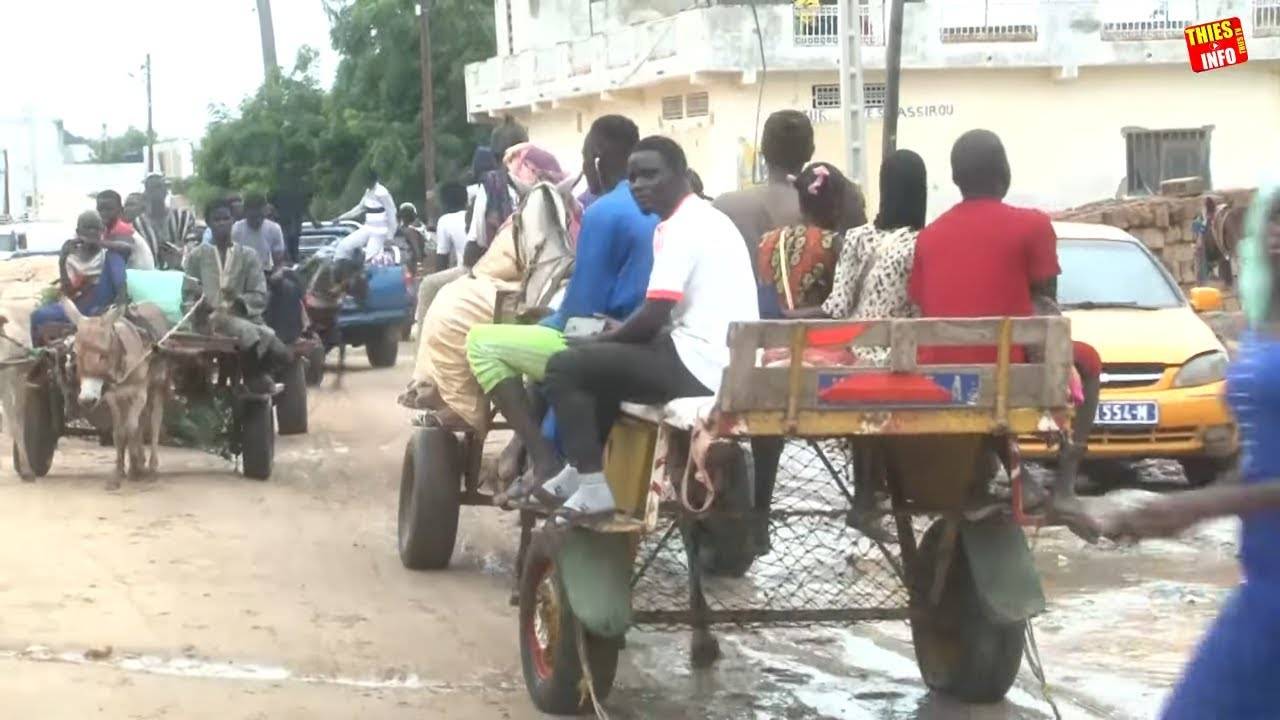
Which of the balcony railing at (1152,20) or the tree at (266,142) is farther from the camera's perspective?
the tree at (266,142)

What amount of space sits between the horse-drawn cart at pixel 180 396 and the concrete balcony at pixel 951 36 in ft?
72.3

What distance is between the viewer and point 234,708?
289 inches

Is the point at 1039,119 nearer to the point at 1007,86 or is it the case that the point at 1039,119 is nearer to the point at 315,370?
the point at 1007,86

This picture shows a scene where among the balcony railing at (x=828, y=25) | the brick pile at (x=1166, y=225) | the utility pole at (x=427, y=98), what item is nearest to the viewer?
the brick pile at (x=1166, y=225)

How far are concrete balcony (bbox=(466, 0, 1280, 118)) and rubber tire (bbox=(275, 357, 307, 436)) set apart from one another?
1941 cm

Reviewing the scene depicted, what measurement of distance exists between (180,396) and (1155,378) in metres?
6.74

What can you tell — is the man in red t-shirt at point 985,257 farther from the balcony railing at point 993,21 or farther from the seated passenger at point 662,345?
the balcony railing at point 993,21

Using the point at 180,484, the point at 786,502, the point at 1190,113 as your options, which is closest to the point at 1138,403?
the point at 786,502

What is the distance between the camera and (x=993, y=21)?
3631cm

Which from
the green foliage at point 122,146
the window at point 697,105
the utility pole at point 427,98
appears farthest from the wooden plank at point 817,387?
the green foliage at point 122,146

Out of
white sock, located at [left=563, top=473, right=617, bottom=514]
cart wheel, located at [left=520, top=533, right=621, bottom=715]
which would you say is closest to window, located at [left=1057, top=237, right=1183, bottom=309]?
cart wheel, located at [left=520, top=533, right=621, bottom=715]

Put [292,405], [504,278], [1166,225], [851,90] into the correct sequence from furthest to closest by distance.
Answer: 1. [1166,225]
2. [851,90]
3. [292,405]
4. [504,278]

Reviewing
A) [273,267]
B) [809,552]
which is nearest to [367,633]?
[809,552]

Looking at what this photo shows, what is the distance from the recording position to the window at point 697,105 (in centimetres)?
3647
